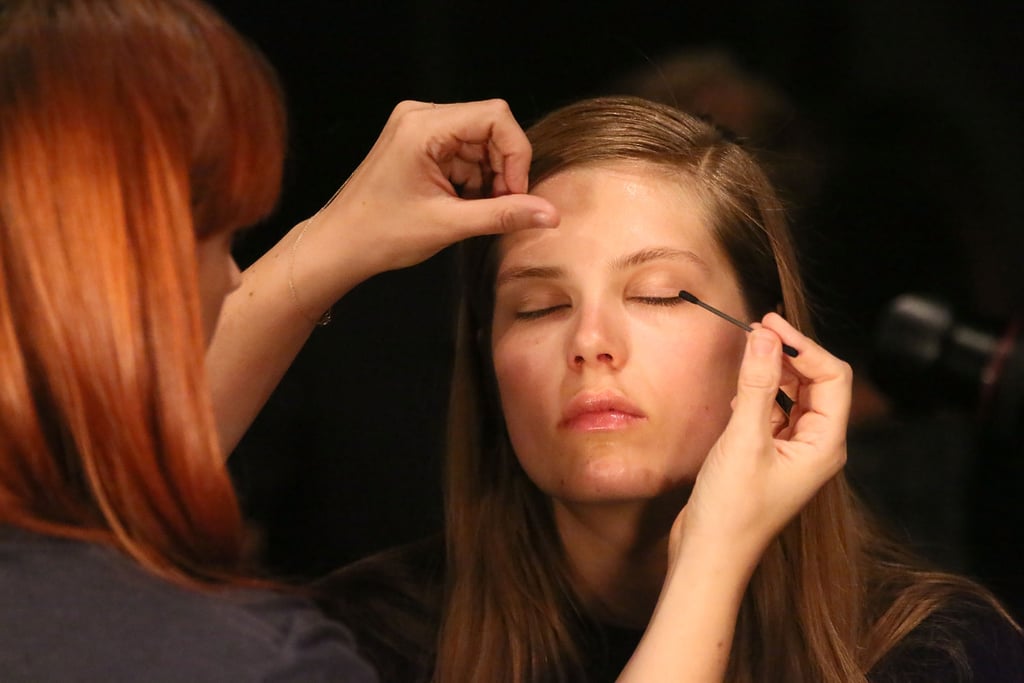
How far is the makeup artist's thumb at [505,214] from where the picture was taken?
1.15 m

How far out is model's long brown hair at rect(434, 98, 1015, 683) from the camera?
4.05 feet

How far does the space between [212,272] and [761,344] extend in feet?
1.53

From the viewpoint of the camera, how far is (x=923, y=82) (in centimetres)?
188

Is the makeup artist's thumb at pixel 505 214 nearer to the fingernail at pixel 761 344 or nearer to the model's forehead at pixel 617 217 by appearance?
the model's forehead at pixel 617 217

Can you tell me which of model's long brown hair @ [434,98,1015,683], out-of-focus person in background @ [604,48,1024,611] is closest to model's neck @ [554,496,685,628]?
model's long brown hair @ [434,98,1015,683]

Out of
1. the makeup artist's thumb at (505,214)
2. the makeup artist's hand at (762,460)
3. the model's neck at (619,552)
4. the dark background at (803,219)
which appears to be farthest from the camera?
the dark background at (803,219)

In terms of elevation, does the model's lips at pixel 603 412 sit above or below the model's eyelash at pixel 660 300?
below

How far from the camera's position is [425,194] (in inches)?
46.6

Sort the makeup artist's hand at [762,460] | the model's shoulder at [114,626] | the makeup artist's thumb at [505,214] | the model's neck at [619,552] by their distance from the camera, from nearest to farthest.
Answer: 1. the model's shoulder at [114,626]
2. the makeup artist's hand at [762,460]
3. the makeup artist's thumb at [505,214]
4. the model's neck at [619,552]

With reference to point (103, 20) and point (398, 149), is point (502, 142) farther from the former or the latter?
point (103, 20)

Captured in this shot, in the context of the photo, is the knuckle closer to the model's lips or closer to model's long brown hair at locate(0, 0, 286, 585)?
the model's lips

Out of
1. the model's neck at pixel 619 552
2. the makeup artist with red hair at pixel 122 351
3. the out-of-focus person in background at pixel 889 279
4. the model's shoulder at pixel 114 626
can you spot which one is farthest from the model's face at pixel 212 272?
the out-of-focus person in background at pixel 889 279

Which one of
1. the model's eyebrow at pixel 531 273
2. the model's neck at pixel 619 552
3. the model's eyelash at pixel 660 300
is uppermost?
the model's eyelash at pixel 660 300

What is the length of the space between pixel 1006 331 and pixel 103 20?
3.78ft
